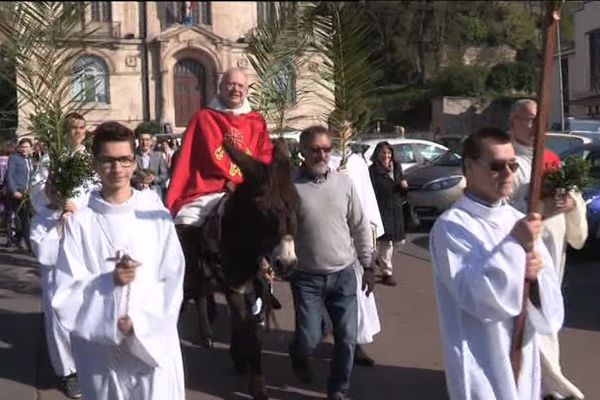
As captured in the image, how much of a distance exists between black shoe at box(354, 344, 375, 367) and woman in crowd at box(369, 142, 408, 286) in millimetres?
3872

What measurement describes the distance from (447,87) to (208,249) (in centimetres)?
4554

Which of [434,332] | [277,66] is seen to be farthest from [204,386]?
[277,66]

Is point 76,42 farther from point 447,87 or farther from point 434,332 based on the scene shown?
point 447,87

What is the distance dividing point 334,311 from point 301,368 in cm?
76

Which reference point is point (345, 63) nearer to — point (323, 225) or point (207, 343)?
point (323, 225)

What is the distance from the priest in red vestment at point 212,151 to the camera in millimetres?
7461

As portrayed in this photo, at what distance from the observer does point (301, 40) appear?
9148 mm

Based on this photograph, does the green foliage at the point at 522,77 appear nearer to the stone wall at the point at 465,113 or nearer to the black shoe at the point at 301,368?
the stone wall at the point at 465,113

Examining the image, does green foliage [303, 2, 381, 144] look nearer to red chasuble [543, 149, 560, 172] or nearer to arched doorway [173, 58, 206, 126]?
red chasuble [543, 149, 560, 172]

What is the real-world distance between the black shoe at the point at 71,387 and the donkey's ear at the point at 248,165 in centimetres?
218

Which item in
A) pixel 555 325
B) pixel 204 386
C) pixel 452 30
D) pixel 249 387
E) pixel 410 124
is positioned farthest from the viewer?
pixel 452 30

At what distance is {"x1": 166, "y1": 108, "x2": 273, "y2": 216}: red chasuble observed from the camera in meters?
7.50

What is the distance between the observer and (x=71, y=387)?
282 inches

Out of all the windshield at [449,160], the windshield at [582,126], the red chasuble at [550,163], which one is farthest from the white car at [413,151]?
the red chasuble at [550,163]
